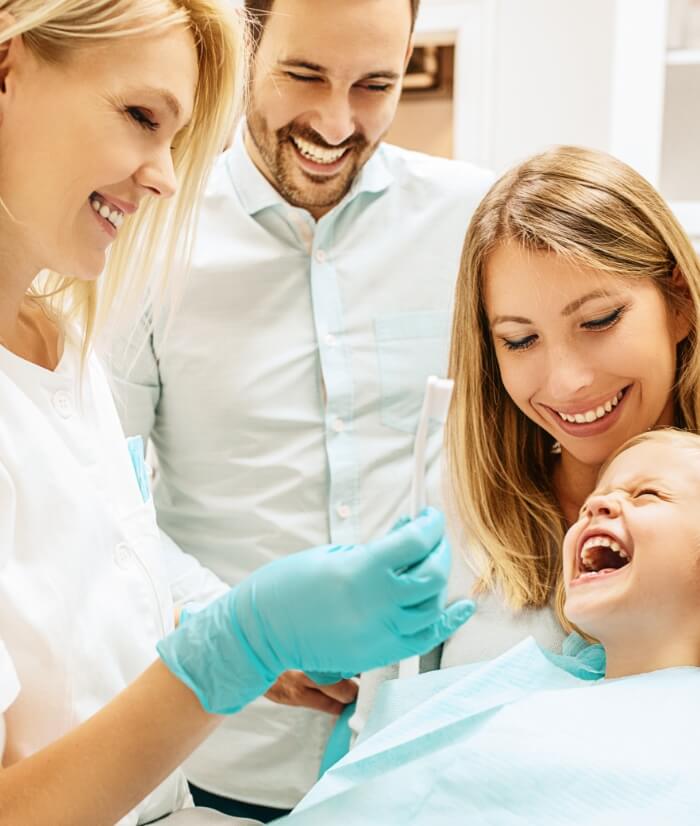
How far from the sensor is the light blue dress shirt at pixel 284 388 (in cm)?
186

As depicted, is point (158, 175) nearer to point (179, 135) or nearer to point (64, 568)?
point (179, 135)

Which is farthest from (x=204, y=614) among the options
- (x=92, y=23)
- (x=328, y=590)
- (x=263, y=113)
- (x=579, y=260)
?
(x=263, y=113)

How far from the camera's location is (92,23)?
1023mm

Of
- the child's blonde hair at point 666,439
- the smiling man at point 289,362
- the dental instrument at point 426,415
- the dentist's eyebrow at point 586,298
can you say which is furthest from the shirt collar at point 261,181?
the dental instrument at point 426,415

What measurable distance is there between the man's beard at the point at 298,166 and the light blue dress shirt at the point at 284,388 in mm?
29

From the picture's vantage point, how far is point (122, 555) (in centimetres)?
116

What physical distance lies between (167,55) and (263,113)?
766mm

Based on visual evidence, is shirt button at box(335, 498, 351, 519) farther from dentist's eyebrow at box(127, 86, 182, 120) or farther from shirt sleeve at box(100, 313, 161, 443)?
dentist's eyebrow at box(127, 86, 182, 120)

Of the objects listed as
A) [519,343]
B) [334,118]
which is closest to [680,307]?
[519,343]

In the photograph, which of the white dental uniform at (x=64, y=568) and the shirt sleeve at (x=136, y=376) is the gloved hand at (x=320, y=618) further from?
the shirt sleeve at (x=136, y=376)

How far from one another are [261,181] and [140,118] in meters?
0.85

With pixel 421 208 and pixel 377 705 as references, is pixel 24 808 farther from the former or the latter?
pixel 421 208

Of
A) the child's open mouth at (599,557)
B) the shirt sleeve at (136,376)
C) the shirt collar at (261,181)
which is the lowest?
the child's open mouth at (599,557)

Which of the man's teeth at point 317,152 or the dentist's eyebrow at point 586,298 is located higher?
the man's teeth at point 317,152
